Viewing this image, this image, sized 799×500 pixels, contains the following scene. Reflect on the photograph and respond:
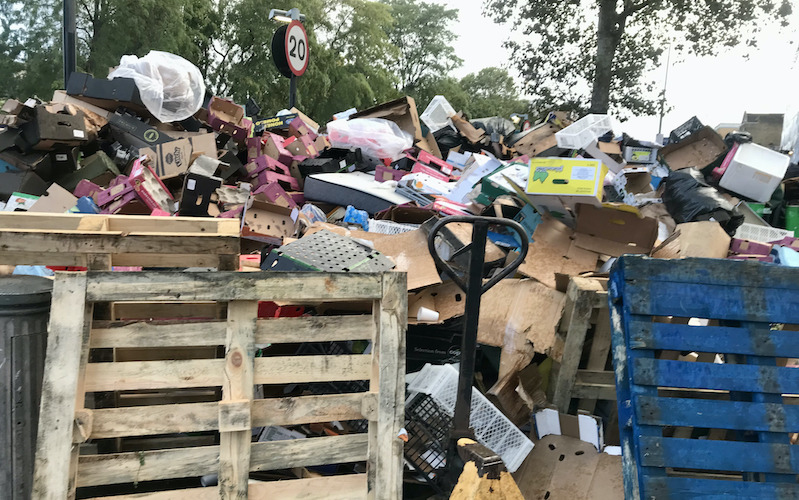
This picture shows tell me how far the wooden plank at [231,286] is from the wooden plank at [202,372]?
0.73ft

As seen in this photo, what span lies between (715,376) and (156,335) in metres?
2.06

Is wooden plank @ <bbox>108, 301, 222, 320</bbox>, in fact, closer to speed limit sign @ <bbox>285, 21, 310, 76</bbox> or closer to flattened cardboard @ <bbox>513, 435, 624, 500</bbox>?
flattened cardboard @ <bbox>513, 435, 624, 500</bbox>

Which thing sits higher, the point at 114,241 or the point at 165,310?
the point at 114,241

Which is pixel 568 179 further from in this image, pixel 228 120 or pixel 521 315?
pixel 228 120

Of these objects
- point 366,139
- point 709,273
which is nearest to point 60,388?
point 709,273

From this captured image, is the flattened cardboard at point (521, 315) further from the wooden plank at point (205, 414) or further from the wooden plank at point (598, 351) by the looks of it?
the wooden plank at point (205, 414)

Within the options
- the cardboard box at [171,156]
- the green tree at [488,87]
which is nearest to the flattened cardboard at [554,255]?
the cardboard box at [171,156]

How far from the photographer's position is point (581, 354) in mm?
2842

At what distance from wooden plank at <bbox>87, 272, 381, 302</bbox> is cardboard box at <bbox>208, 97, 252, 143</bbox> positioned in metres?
5.16

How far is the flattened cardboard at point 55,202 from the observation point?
4.86 m

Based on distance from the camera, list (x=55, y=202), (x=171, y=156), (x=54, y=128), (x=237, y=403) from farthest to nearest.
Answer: (x=171, y=156), (x=54, y=128), (x=55, y=202), (x=237, y=403)

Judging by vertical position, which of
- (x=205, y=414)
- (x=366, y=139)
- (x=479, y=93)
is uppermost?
(x=479, y=93)

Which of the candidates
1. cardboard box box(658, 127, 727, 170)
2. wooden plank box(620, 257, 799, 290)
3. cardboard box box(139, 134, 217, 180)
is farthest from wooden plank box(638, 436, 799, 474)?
cardboard box box(658, 127, 727, 170)

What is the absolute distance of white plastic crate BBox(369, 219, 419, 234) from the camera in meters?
3.98
